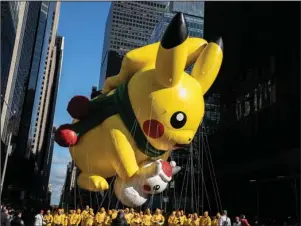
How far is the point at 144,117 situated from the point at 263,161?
1807 centimetres

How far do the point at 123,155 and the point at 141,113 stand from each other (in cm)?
140

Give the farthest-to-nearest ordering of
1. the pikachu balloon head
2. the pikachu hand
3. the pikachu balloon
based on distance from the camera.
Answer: the pikachu hand < the pikachu balloon < the pikachu balloon head

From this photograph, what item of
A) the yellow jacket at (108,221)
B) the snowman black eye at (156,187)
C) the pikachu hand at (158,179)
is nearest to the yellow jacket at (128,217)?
the yellow jacket at (108,221)

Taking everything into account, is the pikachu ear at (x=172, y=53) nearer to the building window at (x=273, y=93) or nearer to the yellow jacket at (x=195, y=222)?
the yellow jacket at (x=195, y=222)

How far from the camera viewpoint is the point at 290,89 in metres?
27.1

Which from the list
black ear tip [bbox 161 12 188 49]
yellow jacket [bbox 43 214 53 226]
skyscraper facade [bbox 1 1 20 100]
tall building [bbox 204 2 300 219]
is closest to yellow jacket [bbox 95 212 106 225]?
yellow jacket [bbox 43 214 53 226]

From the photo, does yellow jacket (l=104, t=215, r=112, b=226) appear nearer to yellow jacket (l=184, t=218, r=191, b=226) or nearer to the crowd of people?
the crowd of people

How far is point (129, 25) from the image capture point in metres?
121

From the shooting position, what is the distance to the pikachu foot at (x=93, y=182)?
13.4 m

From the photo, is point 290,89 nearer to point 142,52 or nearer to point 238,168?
point 238,168

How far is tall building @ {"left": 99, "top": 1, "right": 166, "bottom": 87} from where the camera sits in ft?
370

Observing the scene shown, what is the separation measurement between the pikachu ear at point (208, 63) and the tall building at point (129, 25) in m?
96.8

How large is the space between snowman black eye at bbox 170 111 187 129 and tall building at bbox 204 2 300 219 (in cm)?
1365

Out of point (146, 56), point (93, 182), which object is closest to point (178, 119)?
point (146, 56)
